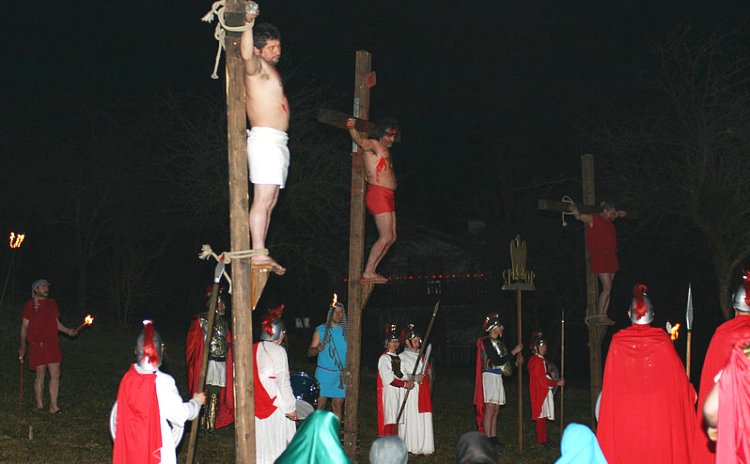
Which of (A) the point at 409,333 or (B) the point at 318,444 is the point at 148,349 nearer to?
(B) the point at 318,444

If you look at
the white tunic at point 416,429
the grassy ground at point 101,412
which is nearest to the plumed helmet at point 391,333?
the white tunic at point 416,429

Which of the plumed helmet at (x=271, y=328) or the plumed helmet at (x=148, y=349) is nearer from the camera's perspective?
the plumed helmet at (x=148, y=349)

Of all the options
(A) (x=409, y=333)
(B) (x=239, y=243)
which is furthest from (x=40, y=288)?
(B) (x=239, y=243)

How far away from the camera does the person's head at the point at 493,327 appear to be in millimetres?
14375

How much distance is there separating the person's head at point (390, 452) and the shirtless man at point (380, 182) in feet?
14.6

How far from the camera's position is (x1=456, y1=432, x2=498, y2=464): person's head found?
4363 millimetres

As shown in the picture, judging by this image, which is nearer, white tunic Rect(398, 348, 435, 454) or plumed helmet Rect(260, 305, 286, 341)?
plumed helmet Rect(260, 305, 286, 341)

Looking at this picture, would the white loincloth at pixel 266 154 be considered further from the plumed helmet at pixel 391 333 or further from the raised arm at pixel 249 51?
the plumed helmet at pixel 391 333

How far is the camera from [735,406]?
516cm

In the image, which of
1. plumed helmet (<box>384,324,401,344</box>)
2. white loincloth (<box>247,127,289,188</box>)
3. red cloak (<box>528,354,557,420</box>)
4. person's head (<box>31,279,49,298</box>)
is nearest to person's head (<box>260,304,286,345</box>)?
white loincloth (<box>247,127,289,188</box>)

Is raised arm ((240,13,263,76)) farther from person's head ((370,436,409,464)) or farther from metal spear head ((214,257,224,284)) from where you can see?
person's head ((370,436,409,464))

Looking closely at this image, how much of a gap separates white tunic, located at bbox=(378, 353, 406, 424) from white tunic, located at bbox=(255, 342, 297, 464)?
11.2 ft

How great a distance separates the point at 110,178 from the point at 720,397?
87.2 feet

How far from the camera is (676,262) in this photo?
123 feet
